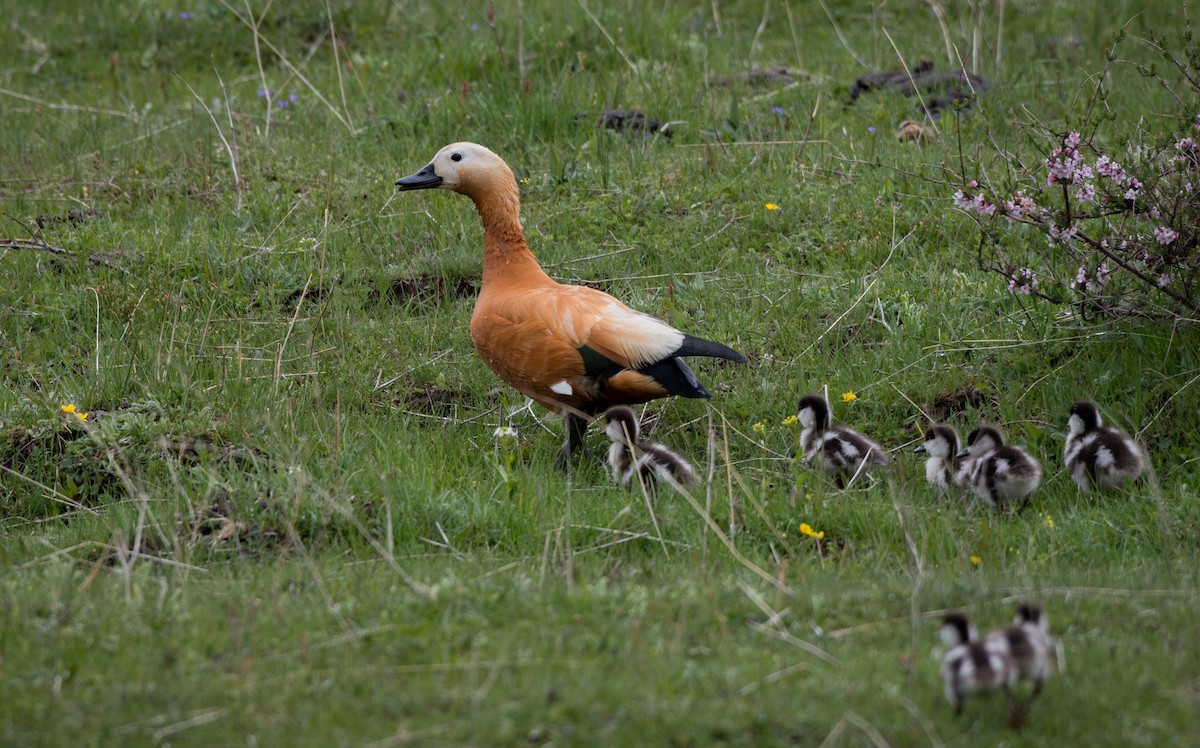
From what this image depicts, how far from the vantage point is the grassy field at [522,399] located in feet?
13.4

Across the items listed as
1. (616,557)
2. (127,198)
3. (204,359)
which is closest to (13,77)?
(127,198)

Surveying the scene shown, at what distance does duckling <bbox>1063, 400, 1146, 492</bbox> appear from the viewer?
5875 millimetres

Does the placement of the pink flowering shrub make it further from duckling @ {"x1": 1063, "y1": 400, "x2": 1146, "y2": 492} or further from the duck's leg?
the duck's leg

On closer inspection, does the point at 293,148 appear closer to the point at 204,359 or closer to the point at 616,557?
the point at 204,359

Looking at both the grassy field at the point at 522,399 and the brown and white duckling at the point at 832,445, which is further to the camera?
the brown and white duckling at the point at 832,445

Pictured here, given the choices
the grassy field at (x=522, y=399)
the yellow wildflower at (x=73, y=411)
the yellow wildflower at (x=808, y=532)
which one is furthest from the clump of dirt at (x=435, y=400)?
the yellow wildflower at (x=808, y=532)

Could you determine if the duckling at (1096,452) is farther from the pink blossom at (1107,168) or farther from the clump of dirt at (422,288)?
the clump of dirt at (422,288)

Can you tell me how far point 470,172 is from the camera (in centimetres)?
747

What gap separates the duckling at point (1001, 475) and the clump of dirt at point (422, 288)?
147 inches

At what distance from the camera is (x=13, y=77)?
1201 cm

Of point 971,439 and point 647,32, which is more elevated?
point 647,32

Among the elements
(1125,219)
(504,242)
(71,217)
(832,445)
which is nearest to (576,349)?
(504,242)

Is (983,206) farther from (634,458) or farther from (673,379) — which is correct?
(634,458)

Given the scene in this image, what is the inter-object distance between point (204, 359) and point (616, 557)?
3.28 meters
